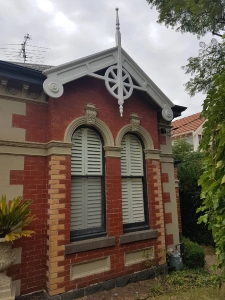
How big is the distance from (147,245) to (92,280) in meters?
1.57

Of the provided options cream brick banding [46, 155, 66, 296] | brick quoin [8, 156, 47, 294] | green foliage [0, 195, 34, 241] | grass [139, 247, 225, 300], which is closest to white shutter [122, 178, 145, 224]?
grass [139, 247, 225, 300]

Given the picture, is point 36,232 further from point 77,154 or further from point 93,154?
point 93,154

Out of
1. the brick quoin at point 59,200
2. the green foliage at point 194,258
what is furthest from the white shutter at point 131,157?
the green foliage at point 194,258

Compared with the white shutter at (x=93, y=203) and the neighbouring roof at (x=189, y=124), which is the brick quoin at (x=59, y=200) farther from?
the neighbouring roof at (x=189, y=124)

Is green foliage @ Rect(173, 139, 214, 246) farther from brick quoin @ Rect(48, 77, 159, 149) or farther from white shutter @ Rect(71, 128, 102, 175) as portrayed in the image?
white shutter @ Rect(71, 128, 102, 175)

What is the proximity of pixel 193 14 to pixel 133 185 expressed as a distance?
16.9 feet

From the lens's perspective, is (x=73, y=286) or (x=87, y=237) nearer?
(x=73, y=286)

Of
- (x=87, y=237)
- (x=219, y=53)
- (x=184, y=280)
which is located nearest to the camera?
(x=87, y=237)

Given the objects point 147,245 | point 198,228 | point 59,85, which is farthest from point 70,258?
point 198,228

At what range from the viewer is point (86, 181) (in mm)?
4961

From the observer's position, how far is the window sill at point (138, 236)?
5000 mm

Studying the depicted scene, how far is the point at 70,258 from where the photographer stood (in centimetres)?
430

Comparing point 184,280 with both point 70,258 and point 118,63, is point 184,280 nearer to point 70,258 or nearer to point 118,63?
point 70,258

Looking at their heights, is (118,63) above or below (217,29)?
below
